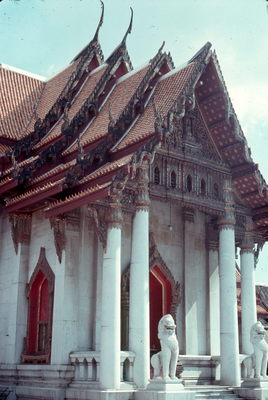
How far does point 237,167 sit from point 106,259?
509 cm

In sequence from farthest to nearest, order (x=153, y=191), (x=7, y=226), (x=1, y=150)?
(x=1, y=150) < (x=7, y=226) < (x=153, y=191)

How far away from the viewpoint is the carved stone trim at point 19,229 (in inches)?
643

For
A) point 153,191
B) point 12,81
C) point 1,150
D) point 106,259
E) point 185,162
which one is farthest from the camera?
point 12,81

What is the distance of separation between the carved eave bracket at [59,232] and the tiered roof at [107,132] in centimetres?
41

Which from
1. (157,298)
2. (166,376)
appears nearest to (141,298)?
(166,376)

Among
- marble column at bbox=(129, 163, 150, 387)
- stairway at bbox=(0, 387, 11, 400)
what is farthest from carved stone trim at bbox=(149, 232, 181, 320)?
stairway at bbox=(0, 387, 11, 400)

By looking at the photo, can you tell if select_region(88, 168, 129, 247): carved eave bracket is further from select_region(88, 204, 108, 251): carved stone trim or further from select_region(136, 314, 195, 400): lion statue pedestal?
select_region(136, 314, 195, 400): lion statue pedestal

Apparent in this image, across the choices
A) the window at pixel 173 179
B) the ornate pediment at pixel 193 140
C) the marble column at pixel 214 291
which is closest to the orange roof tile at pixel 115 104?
the ornate pediment at pixel 193 140

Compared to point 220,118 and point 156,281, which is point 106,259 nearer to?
point 156,281

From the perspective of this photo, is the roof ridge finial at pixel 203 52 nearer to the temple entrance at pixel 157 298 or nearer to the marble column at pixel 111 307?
the marble column at pixel 111 307

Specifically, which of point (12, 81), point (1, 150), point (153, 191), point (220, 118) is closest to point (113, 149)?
point (153, 191)

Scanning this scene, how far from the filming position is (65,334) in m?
14.2

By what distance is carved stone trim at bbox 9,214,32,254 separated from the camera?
16.3 meters

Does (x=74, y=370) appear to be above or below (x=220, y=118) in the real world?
below
